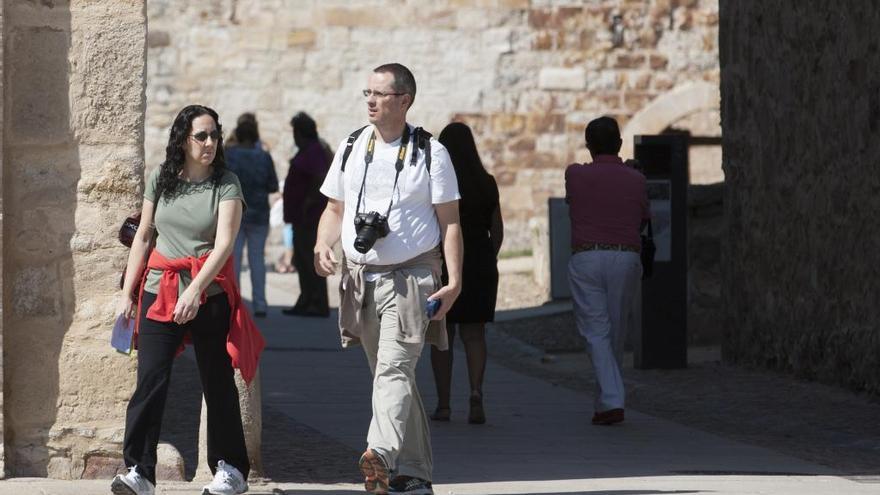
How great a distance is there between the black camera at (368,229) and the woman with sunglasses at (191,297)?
447mm

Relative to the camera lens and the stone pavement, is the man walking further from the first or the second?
the stone pavement

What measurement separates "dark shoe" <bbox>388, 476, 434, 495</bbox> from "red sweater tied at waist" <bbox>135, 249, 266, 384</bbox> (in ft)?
2.20

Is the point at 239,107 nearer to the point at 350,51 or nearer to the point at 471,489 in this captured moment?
the point at 350,51

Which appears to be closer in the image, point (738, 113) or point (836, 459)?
point (836, 459)

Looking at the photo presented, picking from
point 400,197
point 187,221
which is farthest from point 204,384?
point 400,197

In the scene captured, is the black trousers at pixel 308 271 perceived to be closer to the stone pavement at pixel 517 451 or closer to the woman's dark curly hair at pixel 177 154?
the stone pavement at pixel 517 451

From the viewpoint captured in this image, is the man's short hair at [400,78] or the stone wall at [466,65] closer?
the man's short hair at [400,78]

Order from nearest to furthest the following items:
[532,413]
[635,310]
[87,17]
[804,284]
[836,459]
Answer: [87,17] < [836,459] < [532,413] < [804,284] < [635,310]

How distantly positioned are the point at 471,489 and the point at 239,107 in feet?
45.6

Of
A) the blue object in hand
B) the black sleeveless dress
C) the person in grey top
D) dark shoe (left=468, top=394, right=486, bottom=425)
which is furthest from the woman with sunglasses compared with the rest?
the person in grey top

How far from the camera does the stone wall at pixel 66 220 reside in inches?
282

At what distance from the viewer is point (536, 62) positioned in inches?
834

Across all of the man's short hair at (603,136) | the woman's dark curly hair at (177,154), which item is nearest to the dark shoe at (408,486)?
the woman's dark curly hair at (177,154)

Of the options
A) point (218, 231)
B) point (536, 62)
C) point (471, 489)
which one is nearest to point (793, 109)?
point (471, 489)
